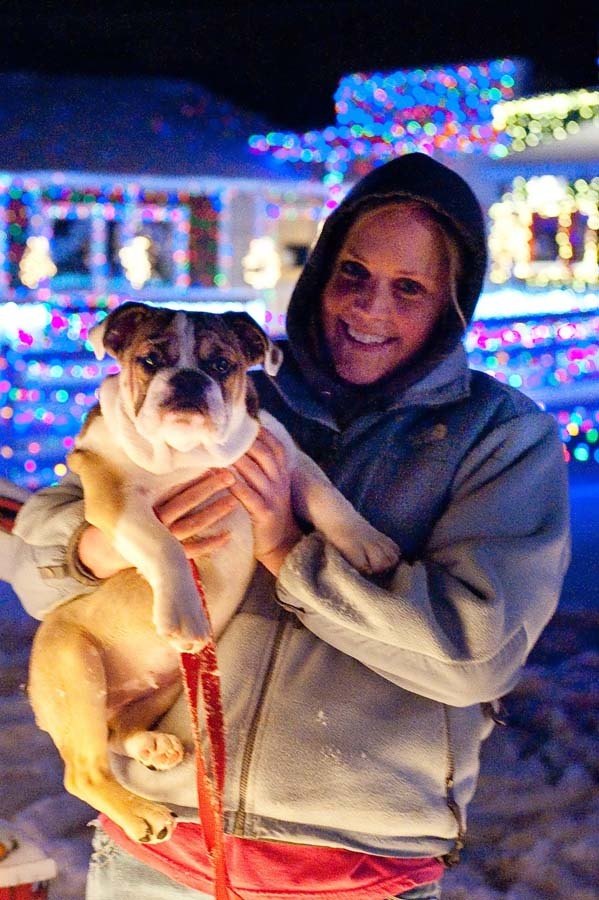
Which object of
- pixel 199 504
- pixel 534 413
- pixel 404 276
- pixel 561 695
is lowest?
pixel 561 695

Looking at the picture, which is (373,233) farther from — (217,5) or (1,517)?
(217,5)

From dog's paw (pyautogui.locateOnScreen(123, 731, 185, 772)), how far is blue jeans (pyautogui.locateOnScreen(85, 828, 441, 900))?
277mm

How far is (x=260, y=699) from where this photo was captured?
1.94 meters

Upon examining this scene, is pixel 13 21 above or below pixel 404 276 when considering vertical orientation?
above

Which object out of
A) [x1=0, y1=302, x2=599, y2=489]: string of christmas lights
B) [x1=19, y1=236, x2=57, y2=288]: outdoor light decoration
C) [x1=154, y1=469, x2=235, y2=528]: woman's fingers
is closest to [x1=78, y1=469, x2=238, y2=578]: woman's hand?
[x1=154, y1=469, x2=235, y2=528]: woman's fingers

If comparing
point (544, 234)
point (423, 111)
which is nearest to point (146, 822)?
point (423, 111)

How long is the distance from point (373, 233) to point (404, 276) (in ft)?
0.40

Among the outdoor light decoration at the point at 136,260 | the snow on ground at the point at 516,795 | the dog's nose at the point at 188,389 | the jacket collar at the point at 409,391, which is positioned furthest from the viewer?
the outdoor light decoration at the point at 136,260

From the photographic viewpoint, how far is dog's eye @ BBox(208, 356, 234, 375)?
183cm

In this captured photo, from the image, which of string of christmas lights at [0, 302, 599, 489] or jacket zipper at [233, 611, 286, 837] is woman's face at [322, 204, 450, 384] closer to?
jacket zipper at [233, 611, 286, 837]

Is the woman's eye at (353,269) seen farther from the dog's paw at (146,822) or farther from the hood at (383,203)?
the dog's paw at (146,822)

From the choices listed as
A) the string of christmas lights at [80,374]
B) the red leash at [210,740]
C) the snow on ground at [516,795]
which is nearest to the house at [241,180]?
the string of christmas lights at [80,374]

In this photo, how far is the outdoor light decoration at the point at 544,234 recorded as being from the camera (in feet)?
57.3

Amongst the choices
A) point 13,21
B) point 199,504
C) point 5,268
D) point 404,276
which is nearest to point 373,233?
point 404,276
